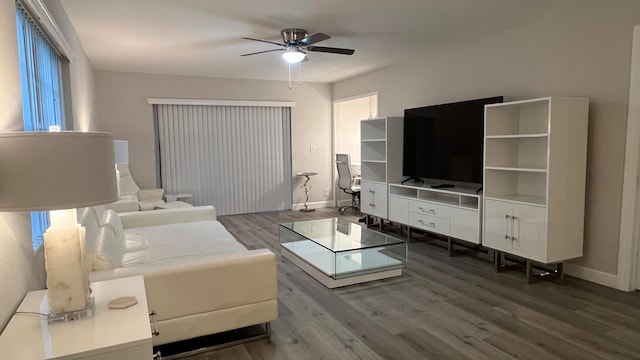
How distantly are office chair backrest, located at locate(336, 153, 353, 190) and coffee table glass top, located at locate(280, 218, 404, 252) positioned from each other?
1.99 m

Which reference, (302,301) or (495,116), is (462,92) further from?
(302,301)

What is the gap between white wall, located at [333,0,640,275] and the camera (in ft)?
11.0

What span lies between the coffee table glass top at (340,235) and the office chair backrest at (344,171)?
199 cm

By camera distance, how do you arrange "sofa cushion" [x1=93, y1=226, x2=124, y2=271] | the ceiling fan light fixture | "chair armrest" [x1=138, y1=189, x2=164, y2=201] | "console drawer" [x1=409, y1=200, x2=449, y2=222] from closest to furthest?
"sofa cushion" [x1=93, y1=226, x2=124, y2=271], the ceiling fan light fixture, "console drawer" [x1=409, y1=200, x2=449, y2=222], "chair armrest" [x1=138, y1=189, x2=164, y2=201]

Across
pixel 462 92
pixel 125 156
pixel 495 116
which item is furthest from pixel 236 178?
pixel 495 116

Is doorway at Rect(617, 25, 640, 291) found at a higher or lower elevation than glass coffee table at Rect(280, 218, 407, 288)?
higher

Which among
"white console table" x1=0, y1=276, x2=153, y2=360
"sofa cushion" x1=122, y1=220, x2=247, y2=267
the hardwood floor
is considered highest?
"white console table" x1=0, y1=276, x2=153, y2=360

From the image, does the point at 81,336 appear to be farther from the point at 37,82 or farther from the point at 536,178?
the point at 536,178

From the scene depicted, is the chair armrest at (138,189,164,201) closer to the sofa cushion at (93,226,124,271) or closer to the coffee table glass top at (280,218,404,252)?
the coffee table glass top at (280,218,404,252)

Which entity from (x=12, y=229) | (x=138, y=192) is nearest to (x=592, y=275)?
(x=12, y=229)

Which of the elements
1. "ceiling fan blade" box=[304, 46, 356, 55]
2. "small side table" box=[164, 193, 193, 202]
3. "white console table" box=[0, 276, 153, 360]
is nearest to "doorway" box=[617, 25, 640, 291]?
"ceiling fan blade" box=[304, 46, 356, 55]

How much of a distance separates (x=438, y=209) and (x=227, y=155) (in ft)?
13.2

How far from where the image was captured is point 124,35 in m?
4.21

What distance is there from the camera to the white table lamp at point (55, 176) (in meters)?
1.20
